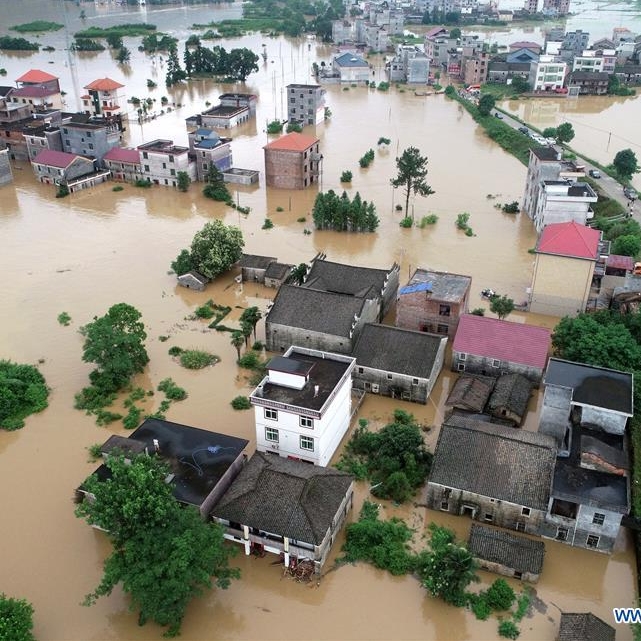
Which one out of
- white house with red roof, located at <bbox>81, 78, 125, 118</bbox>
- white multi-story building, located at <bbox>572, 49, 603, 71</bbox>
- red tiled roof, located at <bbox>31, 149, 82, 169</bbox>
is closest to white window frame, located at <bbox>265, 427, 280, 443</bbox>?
red tiled roof, located at <bbox>31, 149, 82, 169</bbox>

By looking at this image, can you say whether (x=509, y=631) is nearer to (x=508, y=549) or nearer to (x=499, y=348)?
(x=508, y=549)

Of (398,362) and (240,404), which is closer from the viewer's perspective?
(240,404)

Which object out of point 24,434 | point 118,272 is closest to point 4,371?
point 24,434

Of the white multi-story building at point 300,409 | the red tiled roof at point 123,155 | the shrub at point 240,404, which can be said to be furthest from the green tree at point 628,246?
the red tiled roof at point 123,155

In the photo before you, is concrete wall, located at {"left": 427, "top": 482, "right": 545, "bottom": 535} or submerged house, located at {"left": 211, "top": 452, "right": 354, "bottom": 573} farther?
concrete wall, located at {"left": 427, "top": 482, "right": 545, "bottom": 535}

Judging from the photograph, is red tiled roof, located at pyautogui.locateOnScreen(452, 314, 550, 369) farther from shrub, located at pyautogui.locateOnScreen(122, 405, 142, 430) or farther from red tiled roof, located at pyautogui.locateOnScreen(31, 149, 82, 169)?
red tiled roof, located at pyautogui.locateOnScreen(31, 149, 82, 169)

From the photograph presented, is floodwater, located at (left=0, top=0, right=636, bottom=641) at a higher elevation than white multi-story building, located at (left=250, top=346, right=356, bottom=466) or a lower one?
lower

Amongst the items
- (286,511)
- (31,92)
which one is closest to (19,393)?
(286,511)
